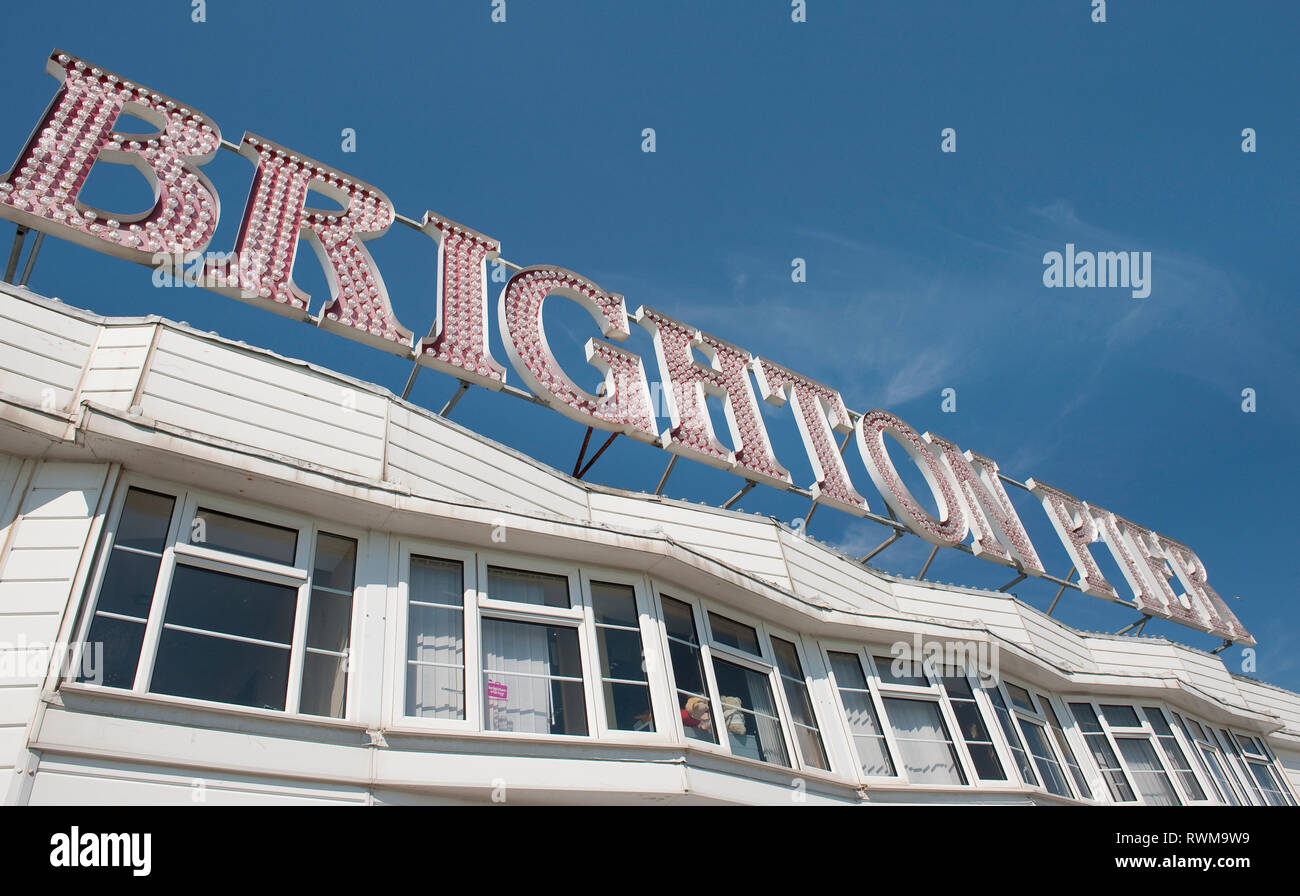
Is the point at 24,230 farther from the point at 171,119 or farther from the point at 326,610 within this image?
the point at 326,610

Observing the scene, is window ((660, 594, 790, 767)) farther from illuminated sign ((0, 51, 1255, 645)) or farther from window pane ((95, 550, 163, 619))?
window pane ((95, 550, 163, 619))

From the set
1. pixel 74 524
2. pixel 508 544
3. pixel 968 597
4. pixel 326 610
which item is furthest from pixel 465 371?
pixel 968 597

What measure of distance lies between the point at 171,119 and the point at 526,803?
10055 mm

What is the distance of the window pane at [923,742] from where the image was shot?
11930 mm

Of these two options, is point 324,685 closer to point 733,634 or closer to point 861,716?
point 733,634

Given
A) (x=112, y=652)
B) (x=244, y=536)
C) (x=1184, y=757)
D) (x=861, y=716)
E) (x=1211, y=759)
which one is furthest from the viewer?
(x=1211, y=759)

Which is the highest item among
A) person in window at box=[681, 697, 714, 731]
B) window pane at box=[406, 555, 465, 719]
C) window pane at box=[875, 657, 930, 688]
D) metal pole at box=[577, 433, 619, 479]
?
metal pole at box=[577, 433, 619, 479]

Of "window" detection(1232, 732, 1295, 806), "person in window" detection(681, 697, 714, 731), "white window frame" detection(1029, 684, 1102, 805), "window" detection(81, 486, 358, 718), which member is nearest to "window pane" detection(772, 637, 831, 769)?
"person in window" detection(681, 697, 714, 731)

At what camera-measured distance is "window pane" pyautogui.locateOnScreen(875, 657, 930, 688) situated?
1258 centimetres

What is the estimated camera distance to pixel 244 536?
8.29m

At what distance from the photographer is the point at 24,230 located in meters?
9.90

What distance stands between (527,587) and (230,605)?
117 inches

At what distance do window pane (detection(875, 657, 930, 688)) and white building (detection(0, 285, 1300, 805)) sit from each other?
11 centimetres

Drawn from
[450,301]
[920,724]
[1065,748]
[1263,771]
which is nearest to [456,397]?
[450,301]
